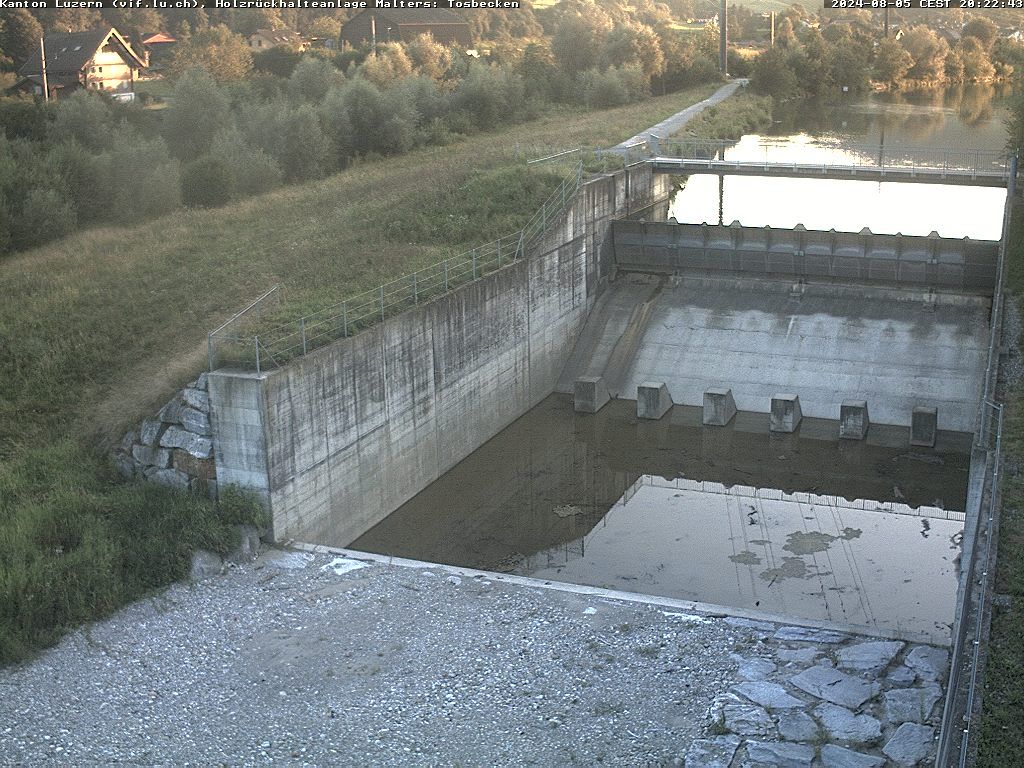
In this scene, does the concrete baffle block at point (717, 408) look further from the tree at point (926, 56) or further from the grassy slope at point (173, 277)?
the tree at point (926, 56)

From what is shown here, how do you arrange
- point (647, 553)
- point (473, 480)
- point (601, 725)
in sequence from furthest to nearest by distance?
point (473, 480) → point (647, 553) → point (601, 725)

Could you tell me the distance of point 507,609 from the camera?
17609mm

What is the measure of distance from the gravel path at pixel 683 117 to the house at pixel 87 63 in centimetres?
2384

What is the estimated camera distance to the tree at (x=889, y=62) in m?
76.1

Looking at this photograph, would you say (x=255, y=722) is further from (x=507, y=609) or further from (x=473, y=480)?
(x=473, y=480)

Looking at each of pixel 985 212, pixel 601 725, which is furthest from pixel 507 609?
pixel 985 212

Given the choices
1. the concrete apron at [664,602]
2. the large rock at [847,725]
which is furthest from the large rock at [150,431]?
the large rock at [847,725]

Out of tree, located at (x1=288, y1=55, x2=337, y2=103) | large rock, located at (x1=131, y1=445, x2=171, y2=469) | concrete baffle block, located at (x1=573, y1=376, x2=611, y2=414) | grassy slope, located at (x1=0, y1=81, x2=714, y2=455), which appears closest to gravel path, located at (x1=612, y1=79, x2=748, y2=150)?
grassy slope, located at (x1=0, y1=81, x2=714, y2=455)

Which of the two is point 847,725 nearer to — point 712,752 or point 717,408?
point 712,752

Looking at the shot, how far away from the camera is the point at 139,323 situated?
938 inches

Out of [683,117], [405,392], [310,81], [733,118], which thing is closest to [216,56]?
[310,81]

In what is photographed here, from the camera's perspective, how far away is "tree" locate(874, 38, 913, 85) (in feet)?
250

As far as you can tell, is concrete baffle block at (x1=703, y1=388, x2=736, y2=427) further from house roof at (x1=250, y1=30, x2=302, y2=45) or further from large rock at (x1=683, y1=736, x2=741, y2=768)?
house roof at (x1=250, y1=30, x2=302, y2=45)

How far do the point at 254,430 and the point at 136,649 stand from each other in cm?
444
